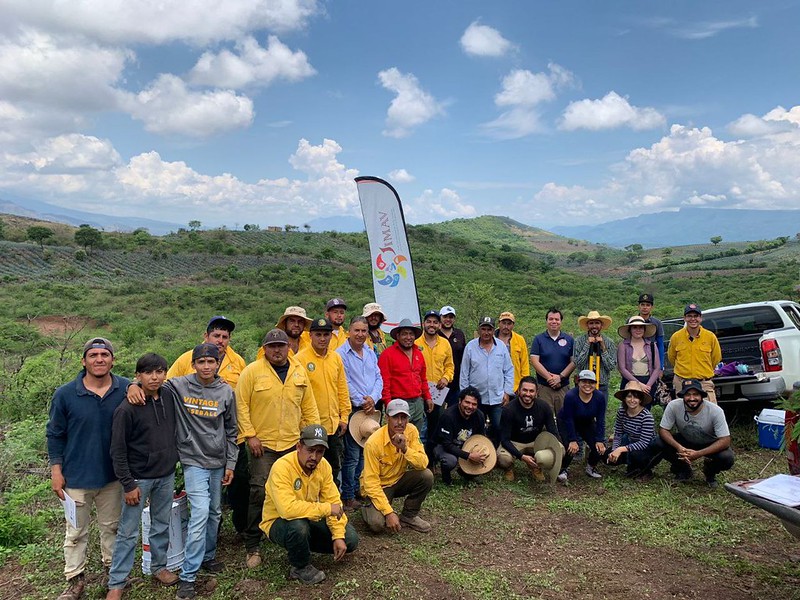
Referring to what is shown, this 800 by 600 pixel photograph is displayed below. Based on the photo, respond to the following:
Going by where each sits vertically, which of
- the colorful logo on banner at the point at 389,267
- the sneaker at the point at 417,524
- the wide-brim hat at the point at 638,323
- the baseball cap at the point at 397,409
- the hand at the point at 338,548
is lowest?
the sneaker at the point at 417,524

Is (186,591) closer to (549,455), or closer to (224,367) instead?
(224,367)

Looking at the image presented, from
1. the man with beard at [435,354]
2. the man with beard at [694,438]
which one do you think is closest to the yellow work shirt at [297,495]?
the man with beard at [435,354]

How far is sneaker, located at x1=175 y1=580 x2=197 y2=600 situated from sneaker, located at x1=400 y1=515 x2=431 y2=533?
1.87 m

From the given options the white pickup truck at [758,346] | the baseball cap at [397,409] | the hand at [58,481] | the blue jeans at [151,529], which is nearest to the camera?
the hand at [58,481]

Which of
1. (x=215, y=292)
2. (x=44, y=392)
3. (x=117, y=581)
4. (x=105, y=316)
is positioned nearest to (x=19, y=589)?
(x=117, y=581)

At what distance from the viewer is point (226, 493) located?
4.86 metres

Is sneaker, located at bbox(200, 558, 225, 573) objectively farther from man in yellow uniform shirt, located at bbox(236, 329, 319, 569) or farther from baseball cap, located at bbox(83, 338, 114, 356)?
baseball cap, located at bbox(83, 338, 114, 356)

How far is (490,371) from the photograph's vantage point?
6301 mm

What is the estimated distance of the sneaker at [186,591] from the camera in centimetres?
374

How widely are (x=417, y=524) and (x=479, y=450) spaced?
4.28ft

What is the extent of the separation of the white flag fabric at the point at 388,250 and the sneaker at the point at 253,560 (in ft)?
15.5

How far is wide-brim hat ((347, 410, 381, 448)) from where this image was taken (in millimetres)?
5255

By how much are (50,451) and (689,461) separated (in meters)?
5.86

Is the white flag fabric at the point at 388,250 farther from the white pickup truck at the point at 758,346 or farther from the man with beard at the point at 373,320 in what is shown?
the white pickup truck at the point at 758,346
